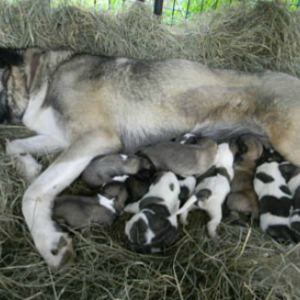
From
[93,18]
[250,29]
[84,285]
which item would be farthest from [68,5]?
[84,285]

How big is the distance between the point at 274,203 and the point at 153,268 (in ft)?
3.16

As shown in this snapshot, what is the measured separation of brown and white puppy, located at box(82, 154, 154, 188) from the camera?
9.34 feet

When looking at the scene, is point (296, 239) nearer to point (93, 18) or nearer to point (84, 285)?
point (84, 285)

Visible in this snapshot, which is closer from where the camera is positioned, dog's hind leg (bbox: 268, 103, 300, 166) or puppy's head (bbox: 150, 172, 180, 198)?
puppy's head (bbox: 150, 172, 180, 198)

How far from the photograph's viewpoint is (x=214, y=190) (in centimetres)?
276

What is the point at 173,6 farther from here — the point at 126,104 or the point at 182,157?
the point at 182,157

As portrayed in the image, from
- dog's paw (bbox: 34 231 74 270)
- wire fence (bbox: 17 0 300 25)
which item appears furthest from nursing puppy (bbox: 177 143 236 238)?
wire fence (bbox: 17 0 300 25)

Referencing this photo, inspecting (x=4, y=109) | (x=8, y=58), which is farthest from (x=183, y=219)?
(x=8, y=58)

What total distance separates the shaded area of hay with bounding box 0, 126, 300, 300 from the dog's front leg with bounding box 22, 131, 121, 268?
0.26ft

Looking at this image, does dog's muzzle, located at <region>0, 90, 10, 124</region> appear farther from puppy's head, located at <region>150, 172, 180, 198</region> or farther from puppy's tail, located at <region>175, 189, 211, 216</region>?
puppy's tail, located at <region>175, 189, 211, 216</region>

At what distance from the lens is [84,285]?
224 centimetres

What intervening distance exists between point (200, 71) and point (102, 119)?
951 mm

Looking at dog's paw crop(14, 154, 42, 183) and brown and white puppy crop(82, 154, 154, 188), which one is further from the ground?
brown and white puppy crop(82, 154, 154, 188)

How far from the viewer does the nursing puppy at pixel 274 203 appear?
2.62 m
